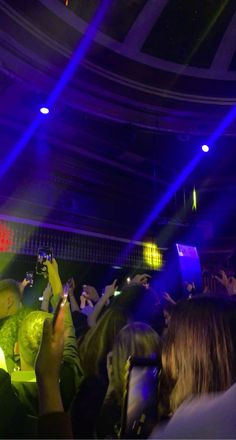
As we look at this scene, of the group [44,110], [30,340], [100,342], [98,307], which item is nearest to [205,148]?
[44,110]

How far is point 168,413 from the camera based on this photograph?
1.20 meters

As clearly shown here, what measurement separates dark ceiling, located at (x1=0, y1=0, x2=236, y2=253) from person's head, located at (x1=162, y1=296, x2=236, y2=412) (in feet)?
18.1

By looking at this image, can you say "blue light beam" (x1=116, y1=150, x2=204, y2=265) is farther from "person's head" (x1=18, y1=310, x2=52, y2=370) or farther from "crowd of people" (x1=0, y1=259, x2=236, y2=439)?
"person's head" (x1=18, y1=310, x2=52, y2=370)

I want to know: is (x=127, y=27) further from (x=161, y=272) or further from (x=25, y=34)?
(x=161, y=272)

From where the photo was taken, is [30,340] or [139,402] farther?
[30,340]

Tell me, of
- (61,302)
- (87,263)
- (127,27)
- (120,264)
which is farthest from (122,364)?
(127,27)

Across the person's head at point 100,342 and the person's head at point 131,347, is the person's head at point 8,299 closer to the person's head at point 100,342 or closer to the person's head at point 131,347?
the person's head at point 100,342

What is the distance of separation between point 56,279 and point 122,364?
1.76 feet

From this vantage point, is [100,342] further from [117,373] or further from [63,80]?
[63,80]

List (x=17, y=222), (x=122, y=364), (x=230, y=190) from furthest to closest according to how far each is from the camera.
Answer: (x=230, y=190) < (x=17, y=222) < (x=122, y=364)

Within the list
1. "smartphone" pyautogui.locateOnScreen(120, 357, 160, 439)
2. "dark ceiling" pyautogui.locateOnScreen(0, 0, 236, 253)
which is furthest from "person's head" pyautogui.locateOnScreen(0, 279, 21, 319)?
"dark ceiling" pyautogui.locateOnScreen(0, 0, 236, 253)

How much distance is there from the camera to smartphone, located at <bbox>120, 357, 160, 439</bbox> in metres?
1.16

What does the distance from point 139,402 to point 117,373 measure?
58cm

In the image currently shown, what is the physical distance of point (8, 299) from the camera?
9.23ft
